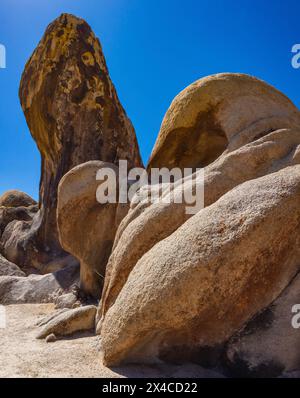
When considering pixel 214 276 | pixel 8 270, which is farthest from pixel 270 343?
pixel 8 270

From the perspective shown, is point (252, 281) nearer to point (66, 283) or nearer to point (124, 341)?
point (124, 341)

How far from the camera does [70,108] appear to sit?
341 inches

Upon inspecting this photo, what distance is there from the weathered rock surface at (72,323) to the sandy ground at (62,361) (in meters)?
0.11

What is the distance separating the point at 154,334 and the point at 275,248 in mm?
940

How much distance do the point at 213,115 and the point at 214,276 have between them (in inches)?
93.7

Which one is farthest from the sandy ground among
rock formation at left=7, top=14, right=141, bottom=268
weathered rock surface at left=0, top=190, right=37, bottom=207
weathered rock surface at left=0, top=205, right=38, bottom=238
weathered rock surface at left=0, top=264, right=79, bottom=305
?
weathered rock surface at left=0, top=190, right=37, bottom=207

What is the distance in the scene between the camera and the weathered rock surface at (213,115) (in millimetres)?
4066

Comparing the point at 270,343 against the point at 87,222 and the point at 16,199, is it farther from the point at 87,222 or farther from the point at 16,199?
the point at 16,199

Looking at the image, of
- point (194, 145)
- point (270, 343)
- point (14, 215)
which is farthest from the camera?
point (14, 215)

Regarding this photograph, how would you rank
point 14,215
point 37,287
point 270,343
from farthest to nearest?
point 14,215 < point 37,287 < point 270,343

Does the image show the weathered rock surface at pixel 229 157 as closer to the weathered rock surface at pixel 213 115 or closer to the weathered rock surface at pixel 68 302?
the weathered rock surface at pixel 213 115

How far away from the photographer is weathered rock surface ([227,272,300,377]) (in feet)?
7.47

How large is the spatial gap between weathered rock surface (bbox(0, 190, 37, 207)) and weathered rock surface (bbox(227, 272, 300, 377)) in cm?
1262

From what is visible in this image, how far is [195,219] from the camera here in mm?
2648
